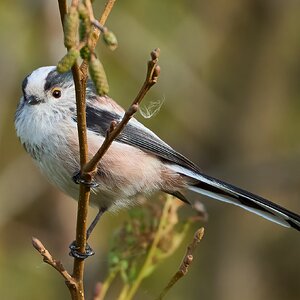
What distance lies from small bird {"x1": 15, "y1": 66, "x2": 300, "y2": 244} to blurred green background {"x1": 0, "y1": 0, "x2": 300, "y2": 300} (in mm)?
2072

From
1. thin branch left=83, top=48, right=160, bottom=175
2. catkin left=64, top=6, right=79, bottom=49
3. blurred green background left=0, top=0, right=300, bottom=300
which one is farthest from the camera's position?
blurred green background left=0, top=0, right=300, bottom=300

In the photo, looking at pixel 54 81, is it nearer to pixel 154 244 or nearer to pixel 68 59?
pixel 154 244

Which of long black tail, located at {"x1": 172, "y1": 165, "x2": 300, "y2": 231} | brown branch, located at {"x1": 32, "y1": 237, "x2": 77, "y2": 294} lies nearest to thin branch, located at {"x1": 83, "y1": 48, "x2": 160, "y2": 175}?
brown branch, located at {"x1": 32, "y1": 237, "x2": 77, "y2": 294}

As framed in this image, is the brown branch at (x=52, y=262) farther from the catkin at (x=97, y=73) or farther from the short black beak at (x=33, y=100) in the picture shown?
the short black beak at (x=33, y=100)

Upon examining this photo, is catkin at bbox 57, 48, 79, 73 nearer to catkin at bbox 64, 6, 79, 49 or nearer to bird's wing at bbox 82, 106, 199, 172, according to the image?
catkin at bbox 64, 6, 79, 49

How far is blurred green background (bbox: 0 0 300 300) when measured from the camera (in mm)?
5660

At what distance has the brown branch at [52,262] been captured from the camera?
2141mm

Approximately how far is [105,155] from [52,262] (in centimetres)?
112

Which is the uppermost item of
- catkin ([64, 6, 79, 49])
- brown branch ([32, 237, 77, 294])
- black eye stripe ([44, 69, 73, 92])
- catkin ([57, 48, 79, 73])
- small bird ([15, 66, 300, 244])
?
catkin ([64, 6, 79, 49])

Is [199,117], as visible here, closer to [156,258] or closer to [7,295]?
[7,295]

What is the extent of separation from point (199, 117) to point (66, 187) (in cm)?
294

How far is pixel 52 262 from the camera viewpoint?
2160mm

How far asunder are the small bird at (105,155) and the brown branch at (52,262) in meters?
0.88

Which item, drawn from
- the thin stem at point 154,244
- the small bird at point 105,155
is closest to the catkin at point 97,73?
the thin stem at point 154,244
